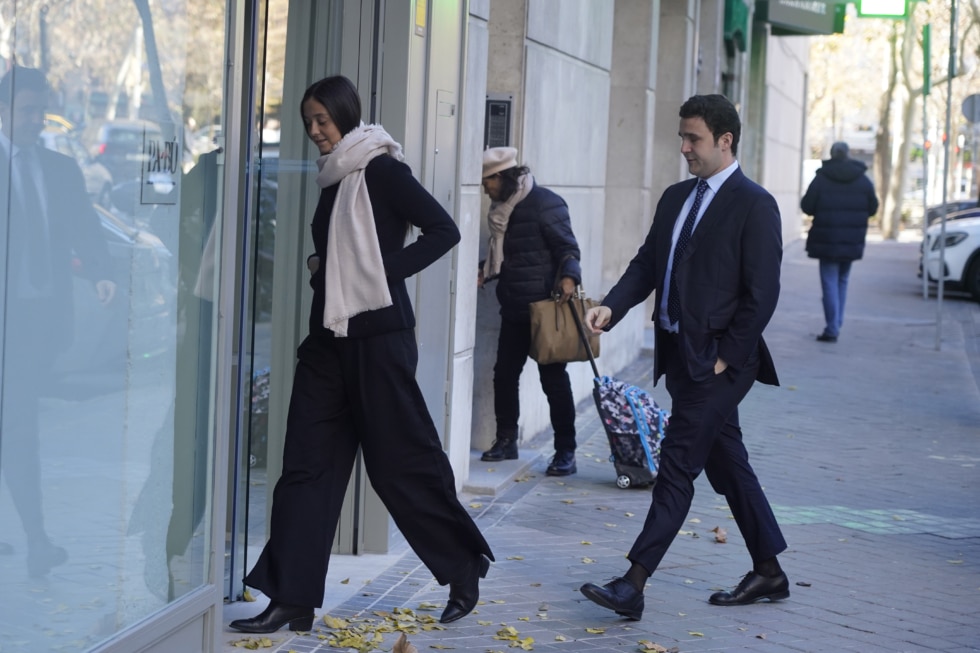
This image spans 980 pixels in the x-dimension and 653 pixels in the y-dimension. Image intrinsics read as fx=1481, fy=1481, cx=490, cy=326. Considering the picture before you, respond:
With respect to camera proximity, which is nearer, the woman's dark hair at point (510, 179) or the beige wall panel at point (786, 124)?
the woman's dark hair at point (510, 179)

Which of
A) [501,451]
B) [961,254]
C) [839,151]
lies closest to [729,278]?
[501,451]

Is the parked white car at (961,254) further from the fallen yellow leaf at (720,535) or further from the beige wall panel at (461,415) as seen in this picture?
the fallen yellow leaf at (720,535)

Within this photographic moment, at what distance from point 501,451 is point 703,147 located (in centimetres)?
335

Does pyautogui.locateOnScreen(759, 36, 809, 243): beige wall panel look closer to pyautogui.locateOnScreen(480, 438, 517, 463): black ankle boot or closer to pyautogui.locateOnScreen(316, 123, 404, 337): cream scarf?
pyautogui.locateOnScreen(480, 438, 517, 463): black ankle boot

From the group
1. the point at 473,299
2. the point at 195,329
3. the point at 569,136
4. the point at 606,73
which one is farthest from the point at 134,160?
the point at 606,73

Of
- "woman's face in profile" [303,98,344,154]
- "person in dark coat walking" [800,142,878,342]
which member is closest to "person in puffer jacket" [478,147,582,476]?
"woman's face in profile" [303,98,344,154]

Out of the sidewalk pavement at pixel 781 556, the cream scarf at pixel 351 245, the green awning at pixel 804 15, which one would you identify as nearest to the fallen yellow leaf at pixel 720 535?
the sidewalk pavement at pixel 781 556

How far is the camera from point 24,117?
349cm

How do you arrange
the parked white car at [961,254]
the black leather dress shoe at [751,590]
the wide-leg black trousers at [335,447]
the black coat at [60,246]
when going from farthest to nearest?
the parked white car at [961,254] < the black leather dress shoe at [751,590] < the wide-leg black trousers at [335,447] < the black coat at [60,246]

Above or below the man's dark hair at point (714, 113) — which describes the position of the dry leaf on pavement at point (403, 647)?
below

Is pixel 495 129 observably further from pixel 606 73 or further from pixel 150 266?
pixel 150 266

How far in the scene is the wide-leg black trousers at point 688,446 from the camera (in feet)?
17.5

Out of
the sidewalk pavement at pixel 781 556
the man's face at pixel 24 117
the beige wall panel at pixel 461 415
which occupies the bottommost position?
the sidewalk pavement at pixel 781 556

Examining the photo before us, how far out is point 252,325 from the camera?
545 centimetres
